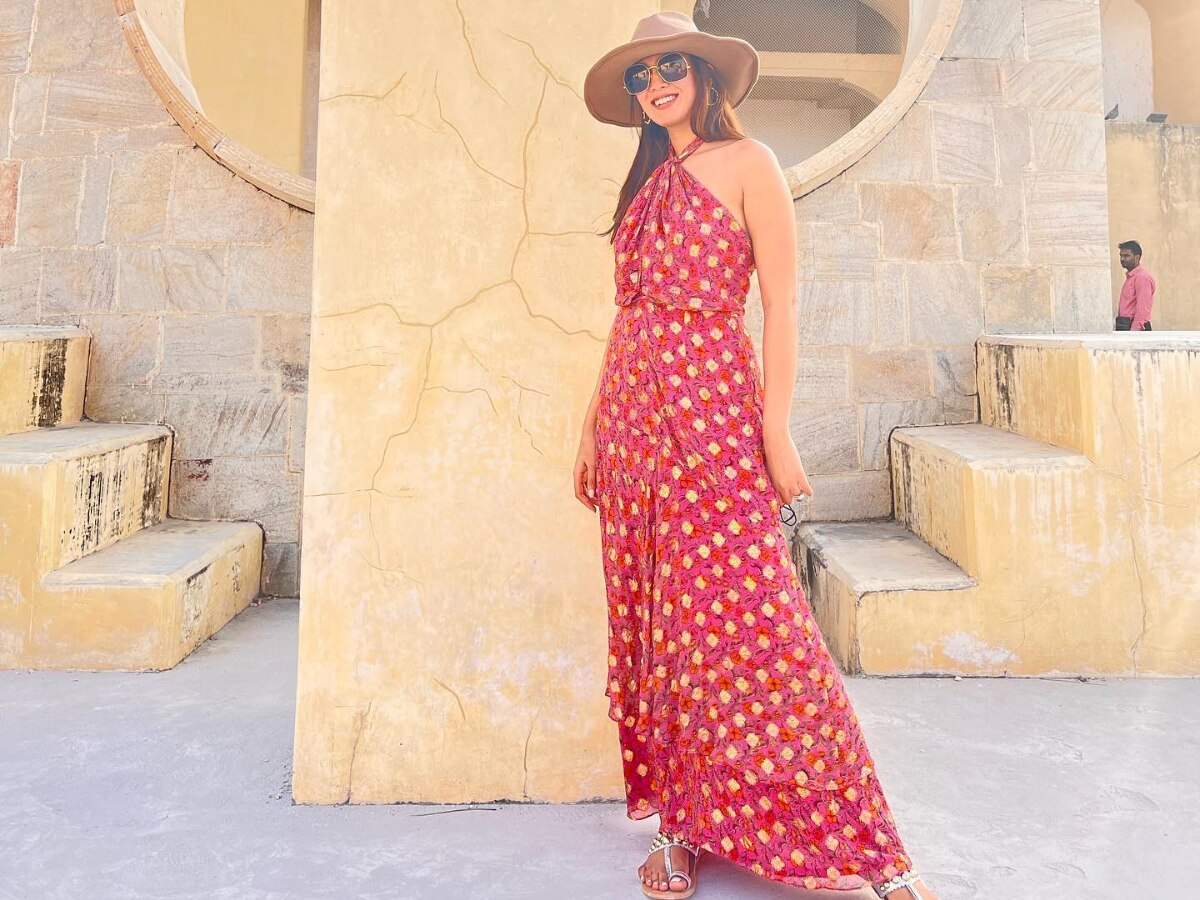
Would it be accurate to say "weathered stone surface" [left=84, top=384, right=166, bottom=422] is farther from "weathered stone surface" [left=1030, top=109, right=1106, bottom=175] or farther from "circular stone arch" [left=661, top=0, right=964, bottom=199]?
"weathered stone surface" [left=1030, top=109, right=1106, bottom=175]

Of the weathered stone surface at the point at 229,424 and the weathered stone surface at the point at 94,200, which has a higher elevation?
the weathered stone surface at the point at 94,200

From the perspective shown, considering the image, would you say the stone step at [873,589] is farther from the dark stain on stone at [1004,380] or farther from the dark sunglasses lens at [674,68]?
the dark sunglasses lens at [674,68]

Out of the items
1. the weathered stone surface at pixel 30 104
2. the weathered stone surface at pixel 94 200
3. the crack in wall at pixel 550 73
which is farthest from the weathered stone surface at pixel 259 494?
the crack in wall at pixel 550 73

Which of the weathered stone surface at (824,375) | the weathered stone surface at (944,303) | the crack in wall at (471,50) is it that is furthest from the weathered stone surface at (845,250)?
the crack in wall at (471,50)

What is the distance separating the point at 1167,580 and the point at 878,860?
1.92m

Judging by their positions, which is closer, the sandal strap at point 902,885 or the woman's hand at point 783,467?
the sandal strap at point 902,885

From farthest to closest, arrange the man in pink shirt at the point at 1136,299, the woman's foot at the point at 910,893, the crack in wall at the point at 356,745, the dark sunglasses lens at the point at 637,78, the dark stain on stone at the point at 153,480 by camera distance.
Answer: the man in pink shirt at the point at 1136,299 < the dark stain on stone at the point at 153,480 < the crack in wall at the point at 356,745 < the dark sunglasses lens at the point at 637,78 < the woman's foot at the point at 910,893

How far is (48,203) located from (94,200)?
8.4 inches

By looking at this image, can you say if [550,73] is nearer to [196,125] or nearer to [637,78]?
[637,78]

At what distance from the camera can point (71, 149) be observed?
3.69 meters

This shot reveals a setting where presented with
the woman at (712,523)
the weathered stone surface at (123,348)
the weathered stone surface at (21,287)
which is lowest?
the woman at (712,523)

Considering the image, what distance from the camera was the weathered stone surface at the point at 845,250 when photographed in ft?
11.7

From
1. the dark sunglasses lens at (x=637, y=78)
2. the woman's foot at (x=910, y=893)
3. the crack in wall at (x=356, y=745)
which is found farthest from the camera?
the crack in wall at (x=356, y=745)

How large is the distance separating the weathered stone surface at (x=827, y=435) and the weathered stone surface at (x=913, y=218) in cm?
73
